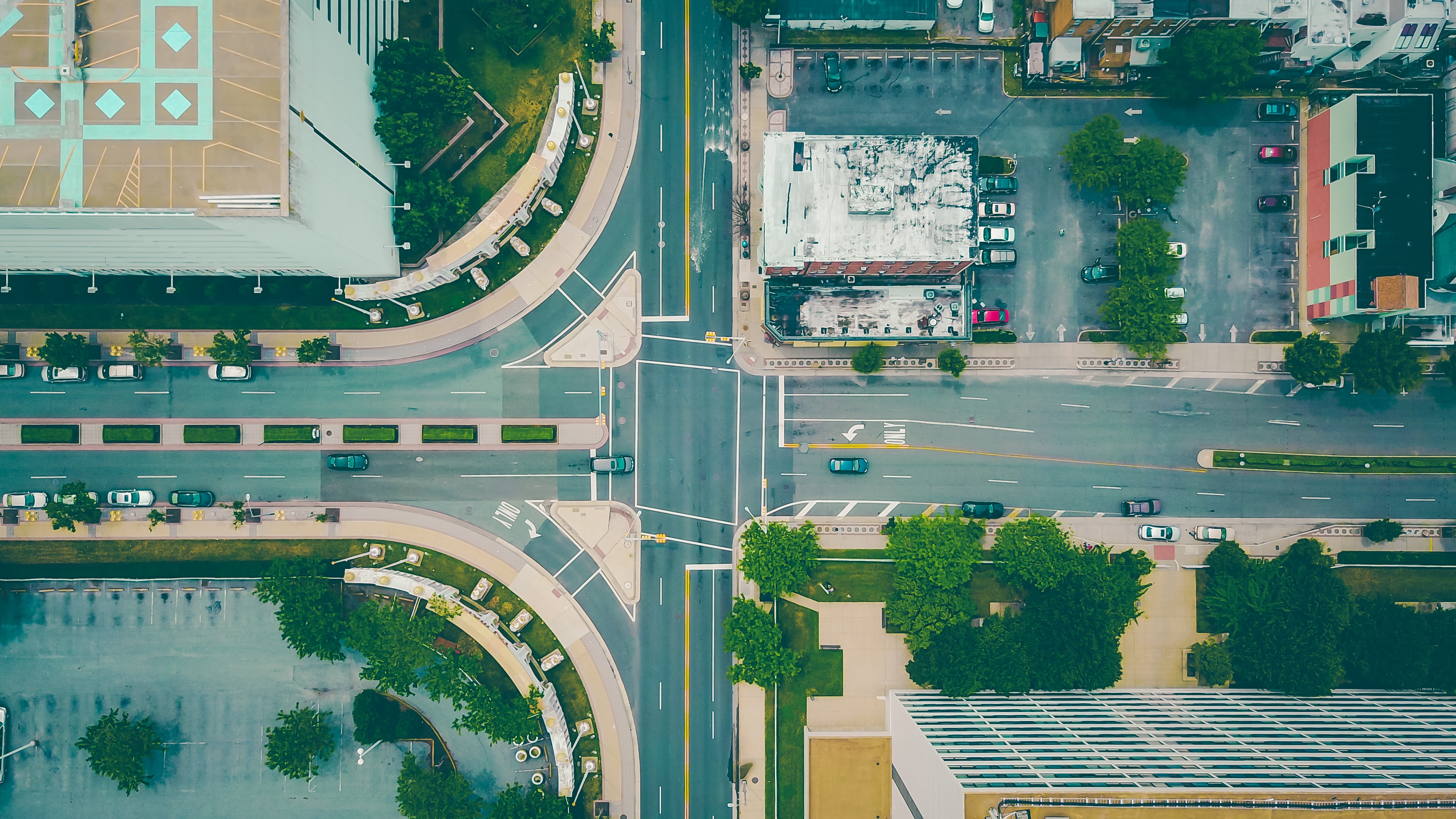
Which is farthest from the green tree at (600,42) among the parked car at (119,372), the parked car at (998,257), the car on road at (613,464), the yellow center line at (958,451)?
the parked car at (119,372)

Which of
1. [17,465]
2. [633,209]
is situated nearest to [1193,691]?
[633,209]

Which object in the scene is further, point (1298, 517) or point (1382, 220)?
point (1298, 517)

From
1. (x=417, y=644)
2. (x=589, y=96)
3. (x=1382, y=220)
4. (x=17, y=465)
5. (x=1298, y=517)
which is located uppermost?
(x=589, y=96)

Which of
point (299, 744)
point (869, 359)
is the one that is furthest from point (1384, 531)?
point (299, 744)

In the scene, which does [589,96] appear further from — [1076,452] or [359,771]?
[359,771]

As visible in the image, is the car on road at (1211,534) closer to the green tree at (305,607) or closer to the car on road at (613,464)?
the car on road at (613,464)

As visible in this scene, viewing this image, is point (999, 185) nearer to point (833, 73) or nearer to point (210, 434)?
point (833, 73)

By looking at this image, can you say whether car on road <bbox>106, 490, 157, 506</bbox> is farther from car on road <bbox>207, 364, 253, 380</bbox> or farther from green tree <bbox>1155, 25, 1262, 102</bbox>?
green tree <bbox>1155, 25, 1262, 102</bbox>
